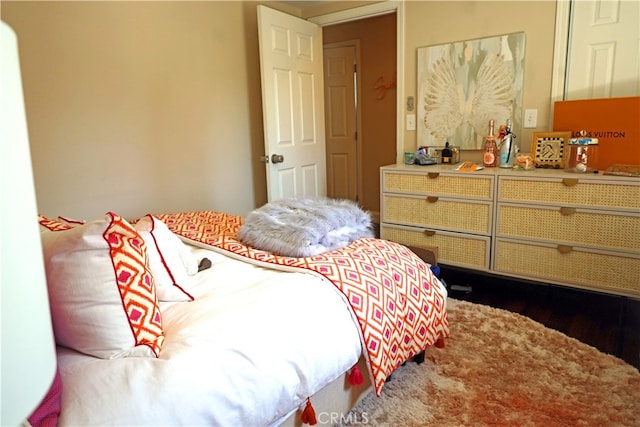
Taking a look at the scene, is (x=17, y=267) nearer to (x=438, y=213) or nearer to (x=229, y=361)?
(x=229, y=361)

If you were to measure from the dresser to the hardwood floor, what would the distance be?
18 cm

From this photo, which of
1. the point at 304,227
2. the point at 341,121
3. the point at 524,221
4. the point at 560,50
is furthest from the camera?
the point at 341,121

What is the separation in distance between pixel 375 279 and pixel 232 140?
7.50 ft

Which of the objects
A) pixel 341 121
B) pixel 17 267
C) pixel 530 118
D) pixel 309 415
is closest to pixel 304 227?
pixel 309 415

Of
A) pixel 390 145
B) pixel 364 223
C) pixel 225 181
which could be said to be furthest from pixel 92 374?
pixel 390 145

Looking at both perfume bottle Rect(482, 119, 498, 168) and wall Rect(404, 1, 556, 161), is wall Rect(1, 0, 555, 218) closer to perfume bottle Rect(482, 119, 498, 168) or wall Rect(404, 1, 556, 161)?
wall Rect(404, 1, 556, 161)

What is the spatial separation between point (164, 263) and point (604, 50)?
9.07 ft

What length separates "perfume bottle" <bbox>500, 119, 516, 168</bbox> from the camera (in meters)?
2.81

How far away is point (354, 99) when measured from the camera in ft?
16.3

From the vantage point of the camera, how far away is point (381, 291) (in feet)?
4.88

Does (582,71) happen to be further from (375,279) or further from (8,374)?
(8,374)

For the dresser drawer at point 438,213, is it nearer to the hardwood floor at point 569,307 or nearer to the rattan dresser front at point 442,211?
the rattan dresser front at point 442,211

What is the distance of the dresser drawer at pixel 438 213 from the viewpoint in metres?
2.74

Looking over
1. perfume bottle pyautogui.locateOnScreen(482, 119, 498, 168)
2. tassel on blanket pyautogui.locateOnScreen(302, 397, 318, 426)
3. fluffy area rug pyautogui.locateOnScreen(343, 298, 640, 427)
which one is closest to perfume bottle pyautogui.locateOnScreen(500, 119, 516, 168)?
perfume bottle pyautogui.locateOnScreen(482, 119, 498, 168)
